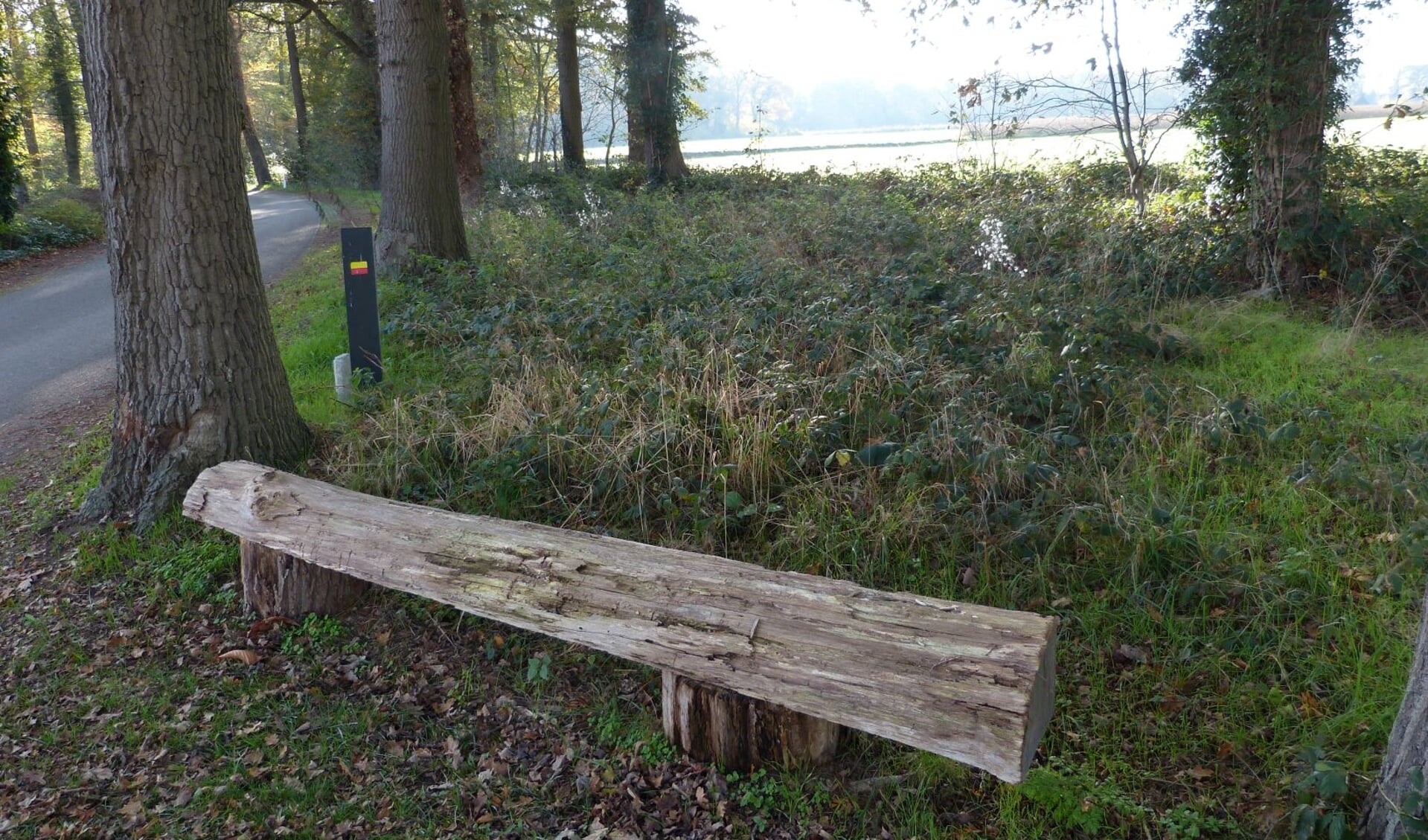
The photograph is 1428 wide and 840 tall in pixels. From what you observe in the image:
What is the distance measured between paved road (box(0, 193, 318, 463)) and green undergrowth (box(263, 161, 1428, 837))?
7.16ft

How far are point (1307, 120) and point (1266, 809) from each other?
7.55 meters

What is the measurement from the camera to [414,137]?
1057cm

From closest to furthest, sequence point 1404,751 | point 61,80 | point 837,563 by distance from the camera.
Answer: point 1404,751 → point 837,563 → point 61,80

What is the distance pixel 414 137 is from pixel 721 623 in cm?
885

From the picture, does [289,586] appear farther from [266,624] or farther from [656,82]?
[656,82]

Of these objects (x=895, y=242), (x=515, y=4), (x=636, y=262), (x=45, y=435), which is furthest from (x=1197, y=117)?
(x=515, y=4)

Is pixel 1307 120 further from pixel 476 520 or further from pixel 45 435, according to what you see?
pixel 45 435

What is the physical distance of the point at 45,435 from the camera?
24.7 ft

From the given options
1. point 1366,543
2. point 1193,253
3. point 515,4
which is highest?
point 515,4

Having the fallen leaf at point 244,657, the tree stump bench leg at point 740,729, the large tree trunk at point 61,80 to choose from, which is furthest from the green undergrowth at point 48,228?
the tree stump bench leg at point 740,729

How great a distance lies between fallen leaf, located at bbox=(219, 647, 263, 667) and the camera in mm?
4547

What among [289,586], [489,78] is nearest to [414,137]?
[289,586]

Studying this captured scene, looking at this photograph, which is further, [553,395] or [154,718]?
[553,395]

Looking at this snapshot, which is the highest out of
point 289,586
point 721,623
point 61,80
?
point 61,80
